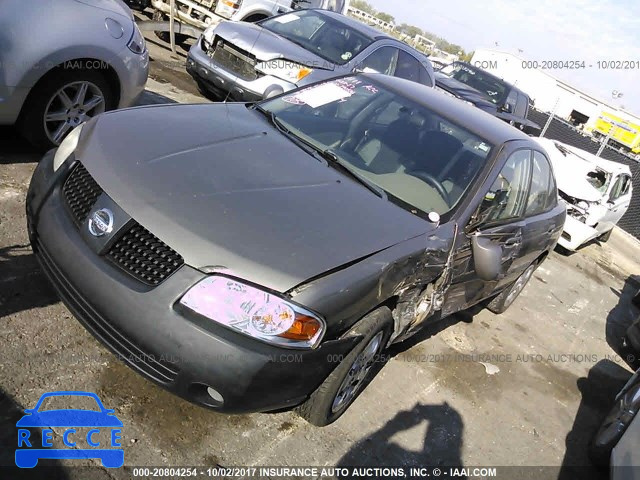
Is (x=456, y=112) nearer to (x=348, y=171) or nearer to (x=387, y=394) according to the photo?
(x=348, y=171)

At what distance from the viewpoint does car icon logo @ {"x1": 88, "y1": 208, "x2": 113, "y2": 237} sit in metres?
2.31

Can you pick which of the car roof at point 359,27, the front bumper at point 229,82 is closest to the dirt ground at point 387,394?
the front bumper at point 229,82

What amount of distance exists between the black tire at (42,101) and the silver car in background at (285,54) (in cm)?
228

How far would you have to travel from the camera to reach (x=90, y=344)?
2.78m

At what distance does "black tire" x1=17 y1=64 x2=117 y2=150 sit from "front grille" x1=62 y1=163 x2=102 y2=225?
5.43 feet

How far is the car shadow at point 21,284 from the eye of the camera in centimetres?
283

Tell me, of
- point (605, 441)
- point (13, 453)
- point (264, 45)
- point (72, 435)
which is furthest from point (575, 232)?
point (13, 453)

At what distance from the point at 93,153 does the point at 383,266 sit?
59.7 inches

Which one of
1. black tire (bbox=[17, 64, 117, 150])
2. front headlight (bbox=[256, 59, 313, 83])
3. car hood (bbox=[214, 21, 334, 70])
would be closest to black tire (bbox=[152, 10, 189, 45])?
car hood (bbox=[214, 21, 334, 70])

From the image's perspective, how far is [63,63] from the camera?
3.87m

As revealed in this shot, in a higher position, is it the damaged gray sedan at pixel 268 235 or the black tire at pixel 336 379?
the damaged gray sedan at pixel 268 235

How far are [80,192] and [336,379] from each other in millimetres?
1505

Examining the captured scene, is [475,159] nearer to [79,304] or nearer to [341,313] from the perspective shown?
[341,313]

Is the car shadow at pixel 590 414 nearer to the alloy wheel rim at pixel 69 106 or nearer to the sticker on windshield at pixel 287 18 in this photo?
the alloy wheel rim at pixel 69 106
